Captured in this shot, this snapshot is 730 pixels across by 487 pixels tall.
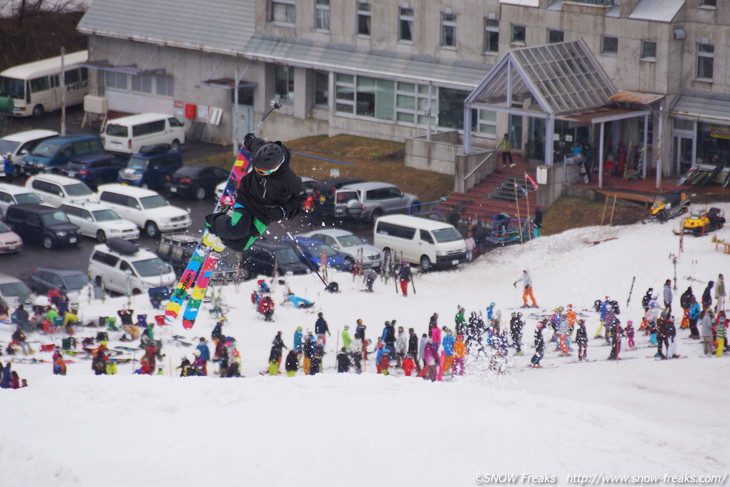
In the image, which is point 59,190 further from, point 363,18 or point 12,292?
point 363,18

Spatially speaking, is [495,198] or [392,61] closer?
[495,198]

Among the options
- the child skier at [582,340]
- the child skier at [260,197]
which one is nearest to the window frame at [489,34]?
the child skier at [582,340]

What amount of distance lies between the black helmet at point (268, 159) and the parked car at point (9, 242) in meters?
24.8

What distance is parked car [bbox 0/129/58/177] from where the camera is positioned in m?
51.3

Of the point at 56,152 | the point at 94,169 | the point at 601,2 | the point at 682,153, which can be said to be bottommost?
the point at 94,169

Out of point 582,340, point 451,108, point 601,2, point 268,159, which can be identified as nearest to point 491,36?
point 451,108

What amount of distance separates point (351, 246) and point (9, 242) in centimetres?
1039

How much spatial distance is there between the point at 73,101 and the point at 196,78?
7.14 metres

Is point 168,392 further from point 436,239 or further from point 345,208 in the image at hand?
point 345,208

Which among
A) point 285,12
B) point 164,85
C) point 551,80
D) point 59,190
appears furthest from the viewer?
point 164,85

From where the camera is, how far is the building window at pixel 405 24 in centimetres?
5125

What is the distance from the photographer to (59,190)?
1817 inches

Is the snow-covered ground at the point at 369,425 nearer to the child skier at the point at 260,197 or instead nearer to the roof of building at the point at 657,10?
the child skier at the point at 260,197

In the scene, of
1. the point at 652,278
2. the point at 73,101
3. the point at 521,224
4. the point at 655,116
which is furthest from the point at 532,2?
the point at 73,101
